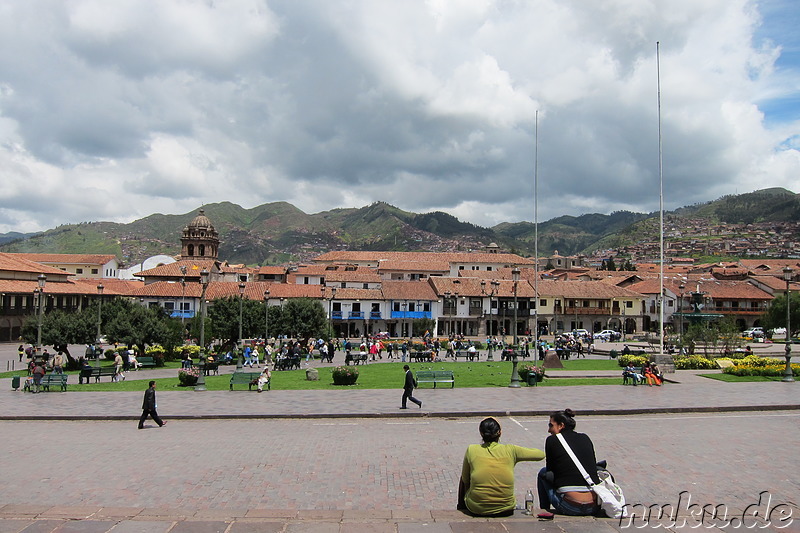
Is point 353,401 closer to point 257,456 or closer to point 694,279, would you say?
point 257,456

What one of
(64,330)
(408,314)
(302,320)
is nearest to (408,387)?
(64,330)

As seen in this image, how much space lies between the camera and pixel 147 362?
98.1ft

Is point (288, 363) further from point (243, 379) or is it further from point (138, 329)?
point (243, 379)

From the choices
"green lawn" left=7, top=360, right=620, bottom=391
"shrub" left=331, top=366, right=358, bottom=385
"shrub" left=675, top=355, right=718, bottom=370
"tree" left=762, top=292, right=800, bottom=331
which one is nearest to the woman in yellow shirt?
"green lawn" left=7, top=360, right=620, bottom=391

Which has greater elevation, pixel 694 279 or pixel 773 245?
pixel 773 245

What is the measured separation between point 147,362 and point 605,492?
27.8 m

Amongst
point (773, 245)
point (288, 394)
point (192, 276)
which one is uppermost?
point (773, 245)

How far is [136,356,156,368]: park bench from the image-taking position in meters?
29.6

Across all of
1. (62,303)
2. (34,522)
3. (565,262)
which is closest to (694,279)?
(565,262)

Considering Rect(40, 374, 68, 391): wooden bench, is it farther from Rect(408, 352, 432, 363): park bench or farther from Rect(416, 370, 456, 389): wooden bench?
Rect(408, 352, 432, 363): park bench

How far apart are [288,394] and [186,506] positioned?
37.7ft

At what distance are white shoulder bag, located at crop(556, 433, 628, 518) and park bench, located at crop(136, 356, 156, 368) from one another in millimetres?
27105

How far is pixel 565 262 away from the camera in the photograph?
13662 centimetres

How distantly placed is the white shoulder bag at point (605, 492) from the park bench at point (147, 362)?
88.9 feet
